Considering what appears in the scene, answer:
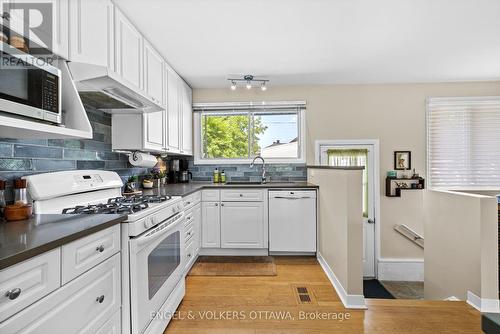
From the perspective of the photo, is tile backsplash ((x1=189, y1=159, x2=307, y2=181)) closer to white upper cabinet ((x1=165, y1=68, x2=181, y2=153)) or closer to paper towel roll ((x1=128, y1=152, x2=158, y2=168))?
white upper cabinet ((x1=165, y1=68, x2=181, y2=153))

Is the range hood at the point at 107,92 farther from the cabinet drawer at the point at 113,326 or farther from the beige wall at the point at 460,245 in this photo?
the beige wall at the point at 460,245

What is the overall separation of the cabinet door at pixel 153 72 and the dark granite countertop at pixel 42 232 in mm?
1361

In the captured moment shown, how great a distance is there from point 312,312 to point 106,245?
170cm

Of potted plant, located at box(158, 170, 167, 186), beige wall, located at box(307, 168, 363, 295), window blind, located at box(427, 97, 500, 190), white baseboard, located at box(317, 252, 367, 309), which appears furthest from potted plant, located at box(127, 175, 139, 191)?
window blind, located at box(427, 97, 500, 190)

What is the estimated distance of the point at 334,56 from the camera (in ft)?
9.24

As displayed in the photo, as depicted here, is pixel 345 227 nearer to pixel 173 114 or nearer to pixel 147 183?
pixel 147 183

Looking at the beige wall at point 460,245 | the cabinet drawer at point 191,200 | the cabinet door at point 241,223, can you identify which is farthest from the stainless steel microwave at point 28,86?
the beige wall at point 460,245

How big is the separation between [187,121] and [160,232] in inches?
92.9

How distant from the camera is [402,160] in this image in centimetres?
371

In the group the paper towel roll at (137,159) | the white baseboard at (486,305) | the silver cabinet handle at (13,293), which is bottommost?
the white baseboard at (486,305)

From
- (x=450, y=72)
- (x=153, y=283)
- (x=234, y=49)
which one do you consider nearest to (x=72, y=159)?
(x=153, y=283)

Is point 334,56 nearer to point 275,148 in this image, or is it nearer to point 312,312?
point 275,148

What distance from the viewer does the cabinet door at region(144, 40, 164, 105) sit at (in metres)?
2.37

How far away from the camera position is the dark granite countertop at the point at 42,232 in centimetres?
79
